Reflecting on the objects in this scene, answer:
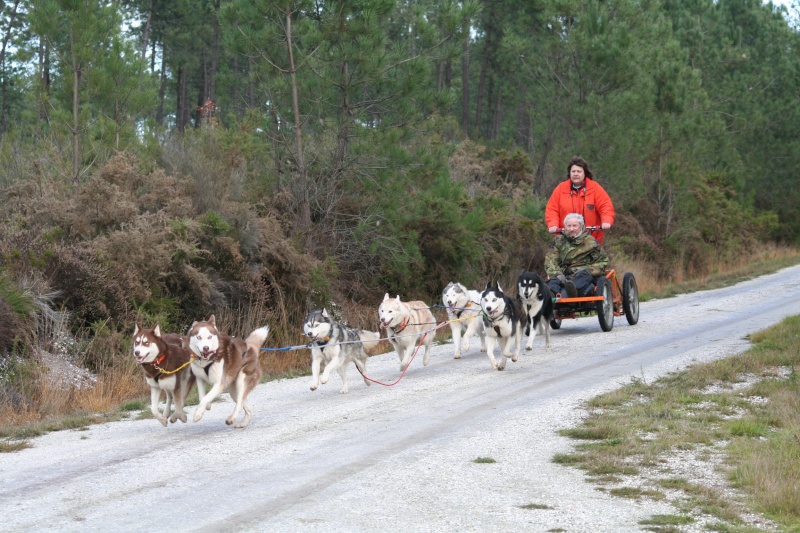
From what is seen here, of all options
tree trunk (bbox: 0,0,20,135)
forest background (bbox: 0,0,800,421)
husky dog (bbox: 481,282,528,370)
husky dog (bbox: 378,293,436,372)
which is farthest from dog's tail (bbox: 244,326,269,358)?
tree trunk (bbox: 0,0,20,135)

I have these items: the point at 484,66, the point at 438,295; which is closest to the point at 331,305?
the point at 438,295

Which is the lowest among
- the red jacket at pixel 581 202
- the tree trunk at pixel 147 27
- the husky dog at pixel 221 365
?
the husky dog at pixel 221 365

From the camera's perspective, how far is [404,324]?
13.3 metres

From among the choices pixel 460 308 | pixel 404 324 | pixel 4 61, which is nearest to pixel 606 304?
pixel 460 308

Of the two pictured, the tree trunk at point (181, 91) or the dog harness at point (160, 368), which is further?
the tree trunk at point (181, 91)

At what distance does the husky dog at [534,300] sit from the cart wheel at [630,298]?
2950 mm

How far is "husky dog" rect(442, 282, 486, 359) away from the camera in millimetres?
14805

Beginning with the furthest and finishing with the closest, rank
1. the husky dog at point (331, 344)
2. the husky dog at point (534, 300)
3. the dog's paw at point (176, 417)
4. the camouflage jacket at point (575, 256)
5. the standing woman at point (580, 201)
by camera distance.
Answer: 1. the standing woman at point (580, 201)
2. the camouflage jacket at point (575, 256)
3. the husky dog at point (534, 300)
4. the husky dog at point (331, 344)
5. the dog's paw at point (176, 417)

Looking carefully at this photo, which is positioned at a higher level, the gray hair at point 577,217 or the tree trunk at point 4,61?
the tree trunk at point 4,61

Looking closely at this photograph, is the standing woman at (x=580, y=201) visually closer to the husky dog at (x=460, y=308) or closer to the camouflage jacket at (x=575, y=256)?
the camouflage jacket at (x=575, y=256)

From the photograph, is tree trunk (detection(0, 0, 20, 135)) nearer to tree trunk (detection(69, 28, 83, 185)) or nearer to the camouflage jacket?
tree trunk (detection(69, 28, 83, 185))

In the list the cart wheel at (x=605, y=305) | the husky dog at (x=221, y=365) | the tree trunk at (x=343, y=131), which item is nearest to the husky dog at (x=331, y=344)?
the husky dog at (x=221, y=365)

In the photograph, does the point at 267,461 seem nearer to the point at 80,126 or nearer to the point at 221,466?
the point at 221,466

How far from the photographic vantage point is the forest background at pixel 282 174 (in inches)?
549
